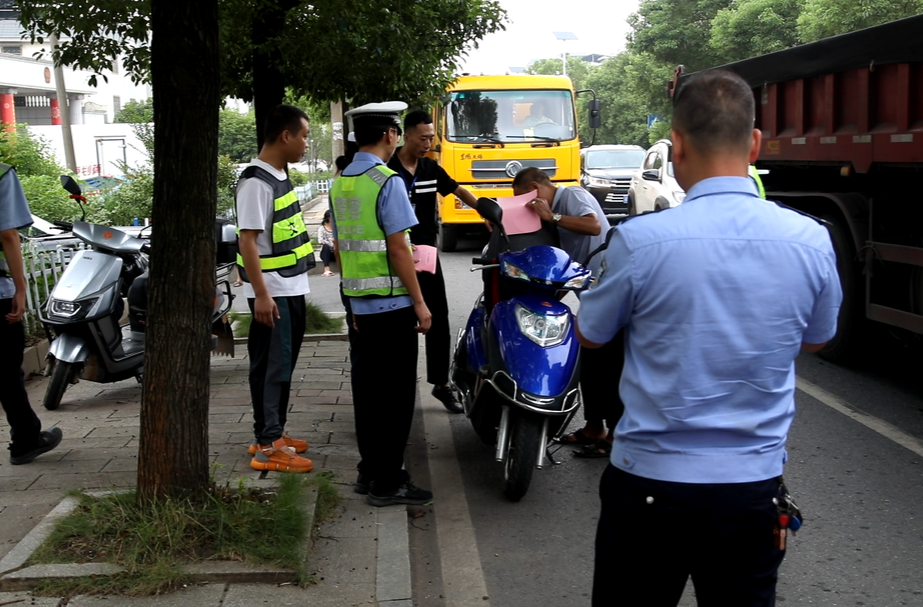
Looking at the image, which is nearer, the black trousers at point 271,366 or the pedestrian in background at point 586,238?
the black trousers at point 271,366

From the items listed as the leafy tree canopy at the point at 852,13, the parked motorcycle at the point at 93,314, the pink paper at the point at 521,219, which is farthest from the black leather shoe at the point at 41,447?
the leafy tree canopy at the point at 852,13

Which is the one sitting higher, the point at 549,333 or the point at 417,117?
the point at 417,117

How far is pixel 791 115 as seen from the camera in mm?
8688

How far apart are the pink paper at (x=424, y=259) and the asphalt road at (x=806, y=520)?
1168 mm

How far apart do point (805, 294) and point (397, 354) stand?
2797mm

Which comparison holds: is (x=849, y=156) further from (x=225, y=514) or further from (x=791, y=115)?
(x=225, y=514)

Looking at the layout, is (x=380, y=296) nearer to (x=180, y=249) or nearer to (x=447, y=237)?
(x=180, y=249)

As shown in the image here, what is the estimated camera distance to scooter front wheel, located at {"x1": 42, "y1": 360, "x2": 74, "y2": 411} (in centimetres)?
630

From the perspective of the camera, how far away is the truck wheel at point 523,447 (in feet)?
15.4

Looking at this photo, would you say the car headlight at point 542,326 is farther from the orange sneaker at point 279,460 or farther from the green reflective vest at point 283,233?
the orange sneaker at point 279,460

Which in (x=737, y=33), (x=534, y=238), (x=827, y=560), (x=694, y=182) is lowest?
(x=827, y=560)

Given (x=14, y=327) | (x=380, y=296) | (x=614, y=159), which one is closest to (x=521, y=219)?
(x=380, y=296)

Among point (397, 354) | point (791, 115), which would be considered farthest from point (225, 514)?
point (791, 115)

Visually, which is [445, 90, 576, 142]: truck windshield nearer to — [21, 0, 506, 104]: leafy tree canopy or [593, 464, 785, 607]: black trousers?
[21, 0, 506, 104]: leafy tree canopy
